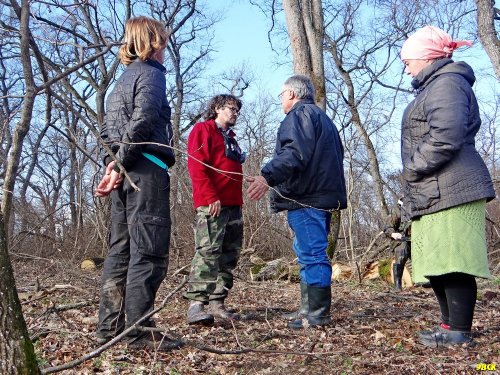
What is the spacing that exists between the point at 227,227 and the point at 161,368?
1587 millimetres

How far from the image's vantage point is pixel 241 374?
2.93 metres

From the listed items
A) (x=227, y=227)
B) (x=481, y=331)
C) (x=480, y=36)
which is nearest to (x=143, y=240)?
(x=227, y=227)

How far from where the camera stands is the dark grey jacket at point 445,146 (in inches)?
127

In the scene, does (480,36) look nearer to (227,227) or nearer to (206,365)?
(227,227)

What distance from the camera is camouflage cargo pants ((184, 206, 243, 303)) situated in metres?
4.15

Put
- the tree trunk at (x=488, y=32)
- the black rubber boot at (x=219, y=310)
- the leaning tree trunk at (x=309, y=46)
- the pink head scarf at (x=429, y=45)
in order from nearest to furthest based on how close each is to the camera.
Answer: the pink head scarf at (x=429, y=45) < the black rubber boot at (x=219, y=310) < the leaning tree trunk at (x=309, y=46) < the tree trunk at (x=488, y=32)

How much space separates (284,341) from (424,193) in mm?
1358

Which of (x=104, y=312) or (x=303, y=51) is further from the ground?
(x=303, y=51)

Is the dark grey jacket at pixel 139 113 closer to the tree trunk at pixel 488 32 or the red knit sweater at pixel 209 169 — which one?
the red knit sweater at pixel 209 169

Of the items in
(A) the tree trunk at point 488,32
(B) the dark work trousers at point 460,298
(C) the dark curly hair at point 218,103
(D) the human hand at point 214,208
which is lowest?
(B) the dark work trousers at point 460,298

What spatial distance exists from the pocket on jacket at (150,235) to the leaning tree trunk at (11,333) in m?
1.28

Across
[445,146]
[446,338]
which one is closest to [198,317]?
[446,338]

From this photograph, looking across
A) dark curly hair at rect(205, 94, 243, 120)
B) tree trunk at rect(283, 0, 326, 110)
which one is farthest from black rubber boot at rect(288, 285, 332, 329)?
tree trunk at rect(283, 0, 326, 110)

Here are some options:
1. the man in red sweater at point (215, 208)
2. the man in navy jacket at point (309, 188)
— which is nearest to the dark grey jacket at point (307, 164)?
the man in navy jacket at point (309, 188)
